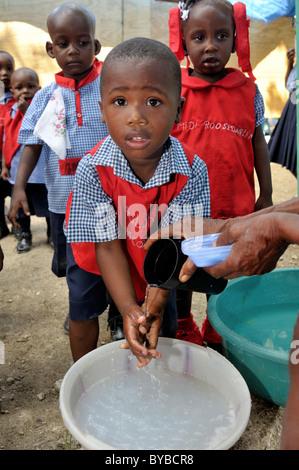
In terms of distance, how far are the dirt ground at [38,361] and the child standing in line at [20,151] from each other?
0.94ft

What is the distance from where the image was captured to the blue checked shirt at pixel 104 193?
4.13ft

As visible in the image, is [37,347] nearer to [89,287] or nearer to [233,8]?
[89,287]

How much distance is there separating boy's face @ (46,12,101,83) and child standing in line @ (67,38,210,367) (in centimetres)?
71

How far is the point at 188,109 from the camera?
5.62 feet

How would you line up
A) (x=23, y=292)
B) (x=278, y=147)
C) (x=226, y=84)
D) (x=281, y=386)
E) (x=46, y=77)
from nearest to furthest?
(x=281, y=386) → (x=226, y=84) → (x=23, y=292) → (x=278, y=147) → (x=46, y=77)

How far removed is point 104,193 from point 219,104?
678 mm

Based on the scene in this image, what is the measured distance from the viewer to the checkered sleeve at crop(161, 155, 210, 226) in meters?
1.31

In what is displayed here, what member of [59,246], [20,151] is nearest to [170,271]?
[59,246]

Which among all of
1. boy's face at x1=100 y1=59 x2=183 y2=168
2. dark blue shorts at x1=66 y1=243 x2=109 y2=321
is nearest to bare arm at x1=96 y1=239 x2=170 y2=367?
dark blue shorts at x1=66 y1=243 x2=109 y2=321

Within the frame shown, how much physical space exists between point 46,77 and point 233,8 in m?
3.55

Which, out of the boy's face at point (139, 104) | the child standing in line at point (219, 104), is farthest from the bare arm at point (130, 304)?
the child standing in line at point (219, 104)

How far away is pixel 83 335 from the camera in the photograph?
1.50 meters

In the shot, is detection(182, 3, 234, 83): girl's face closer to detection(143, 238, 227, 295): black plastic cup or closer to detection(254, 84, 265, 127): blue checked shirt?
detection(254, 84, 265, 127): blue checked shirt

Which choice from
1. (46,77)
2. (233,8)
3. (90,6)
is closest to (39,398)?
(233,8)
